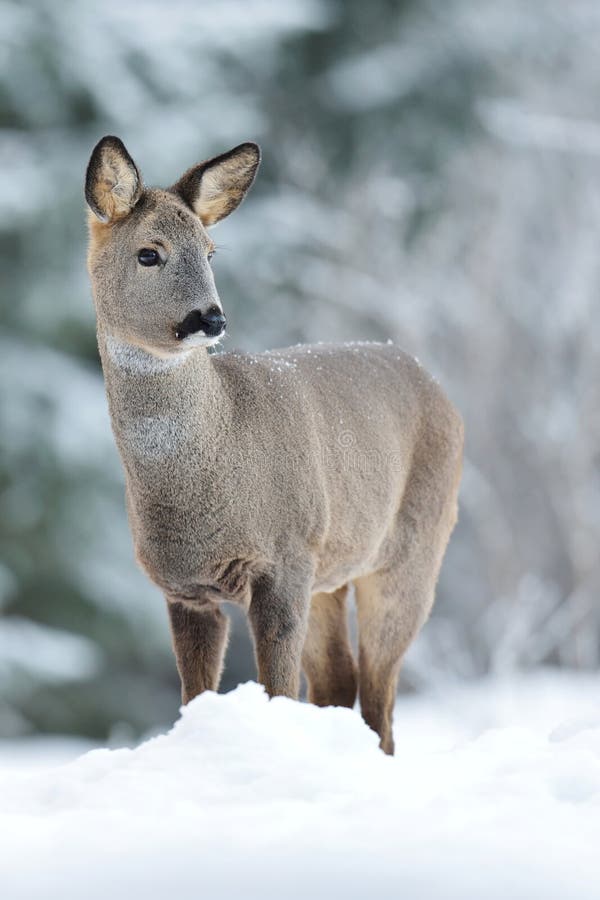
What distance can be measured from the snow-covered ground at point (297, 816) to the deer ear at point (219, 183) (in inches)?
71.7

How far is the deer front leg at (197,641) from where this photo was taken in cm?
566

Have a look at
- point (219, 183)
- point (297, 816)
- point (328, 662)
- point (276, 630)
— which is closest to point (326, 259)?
point (328, 662)

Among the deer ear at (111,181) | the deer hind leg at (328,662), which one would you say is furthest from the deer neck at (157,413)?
the deer hind leg at (328,662)

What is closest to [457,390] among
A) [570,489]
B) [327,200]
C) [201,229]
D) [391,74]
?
[570,489]

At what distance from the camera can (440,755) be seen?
16.6 ft

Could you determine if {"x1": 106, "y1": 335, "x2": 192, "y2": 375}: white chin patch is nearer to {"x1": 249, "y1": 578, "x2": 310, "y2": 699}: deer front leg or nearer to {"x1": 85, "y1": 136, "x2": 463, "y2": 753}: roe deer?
{"x1": 85, "y1": 136, "x2": 463, "y2": 753}: roe deer

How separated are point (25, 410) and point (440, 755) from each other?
13.2 meters

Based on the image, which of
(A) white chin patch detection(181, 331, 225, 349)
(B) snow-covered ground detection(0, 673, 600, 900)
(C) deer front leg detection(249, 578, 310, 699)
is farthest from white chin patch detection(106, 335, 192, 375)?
(B) snow-covered ground detection(0, 673, 600, 900)

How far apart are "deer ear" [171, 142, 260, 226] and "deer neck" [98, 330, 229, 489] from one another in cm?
53

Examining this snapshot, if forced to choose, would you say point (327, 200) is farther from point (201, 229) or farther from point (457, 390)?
point (201, 229)

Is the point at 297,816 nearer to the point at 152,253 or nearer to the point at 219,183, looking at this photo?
the point at 152,253

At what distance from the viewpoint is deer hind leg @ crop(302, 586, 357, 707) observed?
660cm

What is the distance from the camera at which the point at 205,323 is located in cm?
507

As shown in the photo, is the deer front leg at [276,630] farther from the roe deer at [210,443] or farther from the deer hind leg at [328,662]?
the deer hind leg at [328,662]
